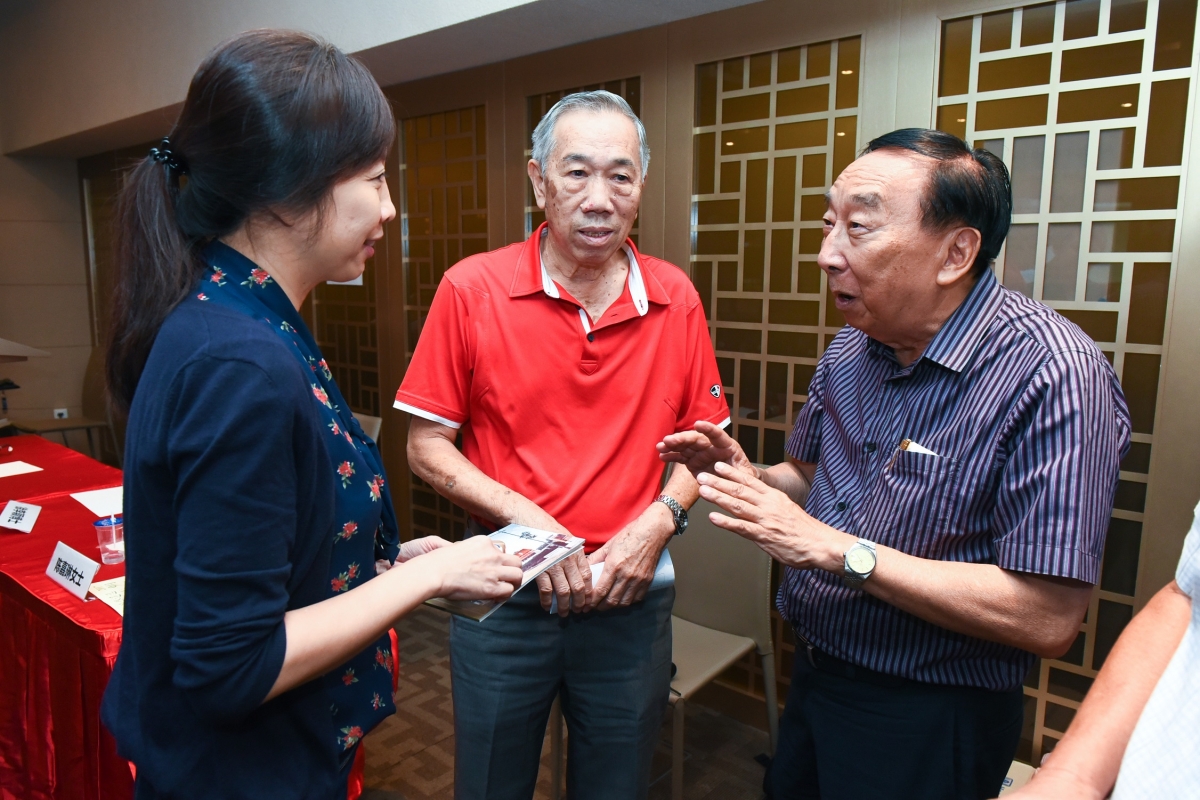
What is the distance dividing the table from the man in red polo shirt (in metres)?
0.84

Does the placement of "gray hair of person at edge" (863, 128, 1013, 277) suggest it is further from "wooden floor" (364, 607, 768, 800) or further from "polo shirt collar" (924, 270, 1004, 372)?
"wooden floor" (364, 607, 768, 800)

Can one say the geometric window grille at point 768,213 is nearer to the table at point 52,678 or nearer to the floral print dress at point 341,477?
the floral print dress at point 341,477

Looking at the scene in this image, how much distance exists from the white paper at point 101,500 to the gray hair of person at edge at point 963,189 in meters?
2.51

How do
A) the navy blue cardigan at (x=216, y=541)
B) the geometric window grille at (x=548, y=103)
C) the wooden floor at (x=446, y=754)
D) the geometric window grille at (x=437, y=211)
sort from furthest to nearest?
1. the geometric window grille at (x=437, y=211)
2. the geometric window grille at (x=548, y=103)
3. the wooden floor at (x=446, y=754)
4. the navy blue cardigan at (x=216, y=541)

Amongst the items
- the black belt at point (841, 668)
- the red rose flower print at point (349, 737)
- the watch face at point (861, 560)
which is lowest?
the black belt at point (841, 668)

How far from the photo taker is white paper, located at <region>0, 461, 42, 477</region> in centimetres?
303

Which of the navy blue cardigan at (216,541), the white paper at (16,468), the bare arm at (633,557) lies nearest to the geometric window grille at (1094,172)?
the bare arm at (633,557)

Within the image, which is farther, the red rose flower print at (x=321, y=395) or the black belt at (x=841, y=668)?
the black belt at (x=841, y=668)

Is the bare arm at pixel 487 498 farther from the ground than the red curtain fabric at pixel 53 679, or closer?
farther from the ground

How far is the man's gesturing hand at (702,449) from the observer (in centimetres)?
137

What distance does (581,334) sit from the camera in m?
1.55

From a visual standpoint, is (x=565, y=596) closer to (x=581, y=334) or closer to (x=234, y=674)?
(x=581, y=334)

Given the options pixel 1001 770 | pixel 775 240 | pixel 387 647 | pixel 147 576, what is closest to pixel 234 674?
pixel 147 576

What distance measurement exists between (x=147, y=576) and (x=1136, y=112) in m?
2.24
